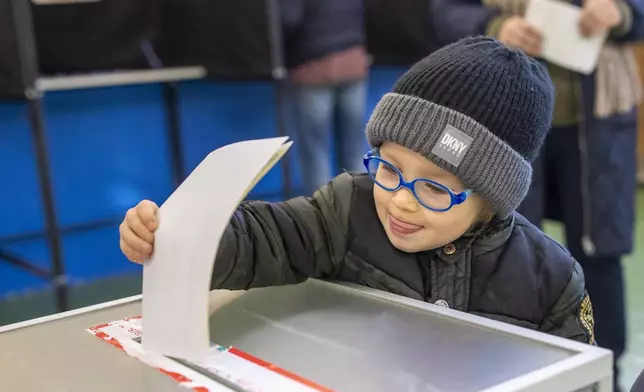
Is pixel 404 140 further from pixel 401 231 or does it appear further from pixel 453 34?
pixel 453 34

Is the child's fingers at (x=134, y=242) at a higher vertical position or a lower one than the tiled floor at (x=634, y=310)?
higher

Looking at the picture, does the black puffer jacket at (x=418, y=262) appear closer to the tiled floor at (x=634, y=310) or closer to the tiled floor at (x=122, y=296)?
the tiled floor at (x=634, y=310)

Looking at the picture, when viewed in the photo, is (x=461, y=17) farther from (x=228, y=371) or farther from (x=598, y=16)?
(x=228, y=371)

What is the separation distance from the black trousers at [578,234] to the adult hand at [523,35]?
8.4 inches

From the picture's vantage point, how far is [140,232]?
75 cm

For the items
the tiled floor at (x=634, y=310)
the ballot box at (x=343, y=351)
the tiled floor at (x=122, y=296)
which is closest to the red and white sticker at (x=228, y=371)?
the ballot box at (x=343, y=351)

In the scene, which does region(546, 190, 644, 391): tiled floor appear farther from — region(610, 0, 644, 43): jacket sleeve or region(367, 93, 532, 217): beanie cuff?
region(367, 93, 532, 217): beanie cuff

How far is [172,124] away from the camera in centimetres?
332

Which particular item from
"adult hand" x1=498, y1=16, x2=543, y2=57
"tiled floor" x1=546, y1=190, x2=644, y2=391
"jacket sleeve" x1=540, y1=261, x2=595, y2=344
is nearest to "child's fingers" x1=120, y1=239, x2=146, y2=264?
"jacket sleeve" x1=540, y1=261, x2=595, y2=344

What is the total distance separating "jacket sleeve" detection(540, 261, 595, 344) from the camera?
92cm

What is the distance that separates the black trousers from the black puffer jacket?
2.76 ft

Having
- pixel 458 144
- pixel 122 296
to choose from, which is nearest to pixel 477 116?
pixel 458 144

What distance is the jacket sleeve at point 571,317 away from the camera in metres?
0.92

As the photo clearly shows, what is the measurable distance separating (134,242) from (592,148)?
4.24ft
